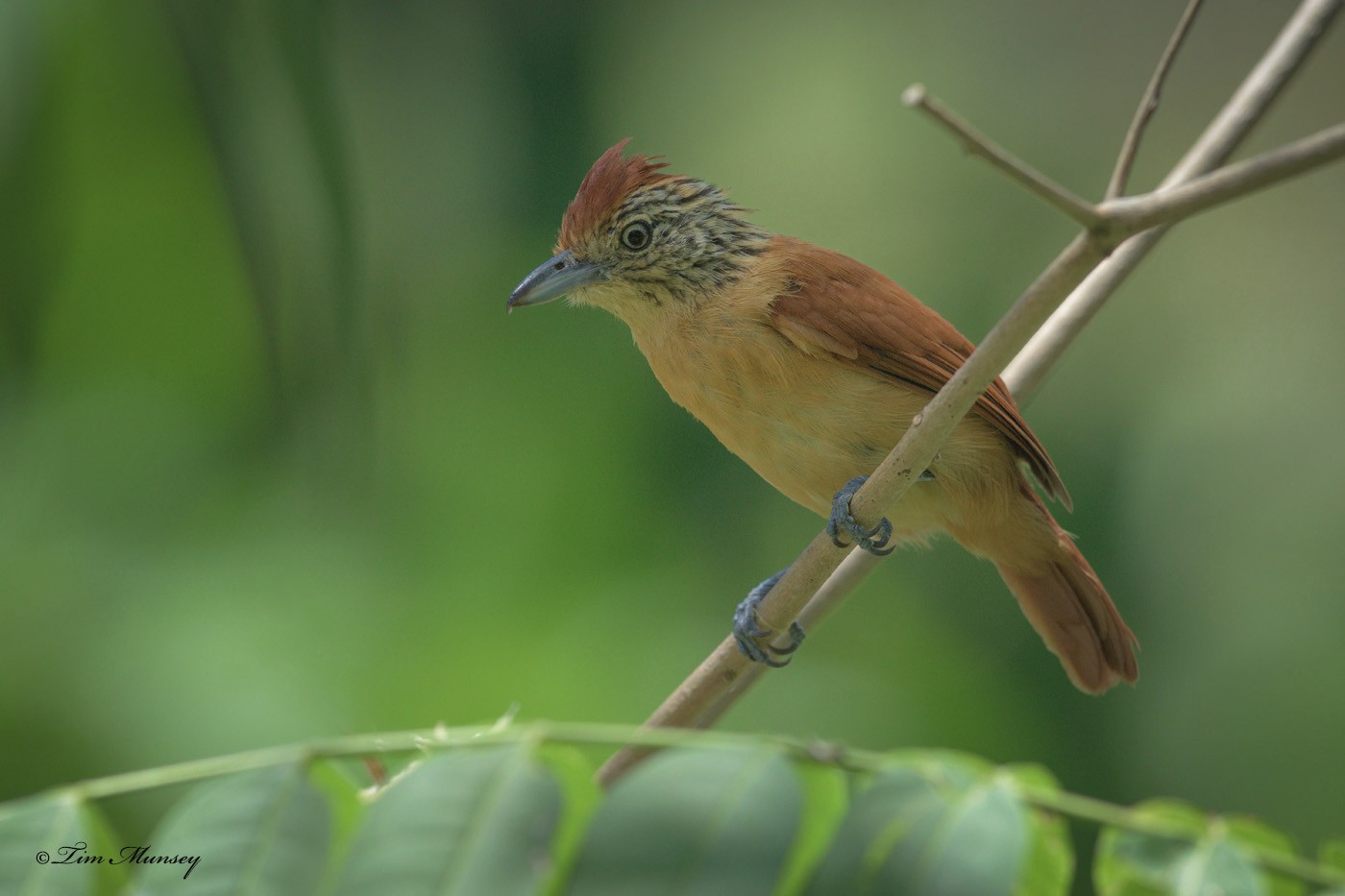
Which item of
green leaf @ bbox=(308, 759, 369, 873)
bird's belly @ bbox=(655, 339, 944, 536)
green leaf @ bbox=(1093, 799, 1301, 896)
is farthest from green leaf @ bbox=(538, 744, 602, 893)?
bird's belly @ bbox=(655, 339, 944, 536)

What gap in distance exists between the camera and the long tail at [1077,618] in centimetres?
278

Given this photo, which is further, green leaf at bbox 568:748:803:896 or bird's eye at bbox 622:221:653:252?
bird's eye at bbox 622:221:653:252

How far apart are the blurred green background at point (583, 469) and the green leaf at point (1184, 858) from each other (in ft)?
8.82

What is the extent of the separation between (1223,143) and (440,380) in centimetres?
397

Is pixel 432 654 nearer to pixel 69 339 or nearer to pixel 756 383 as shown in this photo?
pixel 69 339

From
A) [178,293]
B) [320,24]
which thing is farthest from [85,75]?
[178,293]

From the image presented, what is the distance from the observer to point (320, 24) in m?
2.18

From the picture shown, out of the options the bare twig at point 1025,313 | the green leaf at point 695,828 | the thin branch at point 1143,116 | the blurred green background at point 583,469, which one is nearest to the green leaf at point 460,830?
the green leaf at point 695,828

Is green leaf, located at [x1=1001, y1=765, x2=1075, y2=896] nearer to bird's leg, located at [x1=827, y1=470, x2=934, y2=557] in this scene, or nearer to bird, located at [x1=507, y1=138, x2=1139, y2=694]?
bird's leg, located at [x1=827, y1=470, x2=934, y2=557]

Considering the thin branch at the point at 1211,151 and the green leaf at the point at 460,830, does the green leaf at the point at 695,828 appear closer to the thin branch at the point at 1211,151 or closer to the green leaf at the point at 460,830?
the green leaf at the point at 460,830

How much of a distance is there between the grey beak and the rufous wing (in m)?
0.57

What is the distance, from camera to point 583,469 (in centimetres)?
538

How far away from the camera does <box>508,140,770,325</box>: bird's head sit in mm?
2996

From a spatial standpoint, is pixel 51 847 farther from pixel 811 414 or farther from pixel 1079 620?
pixel 1079 620
